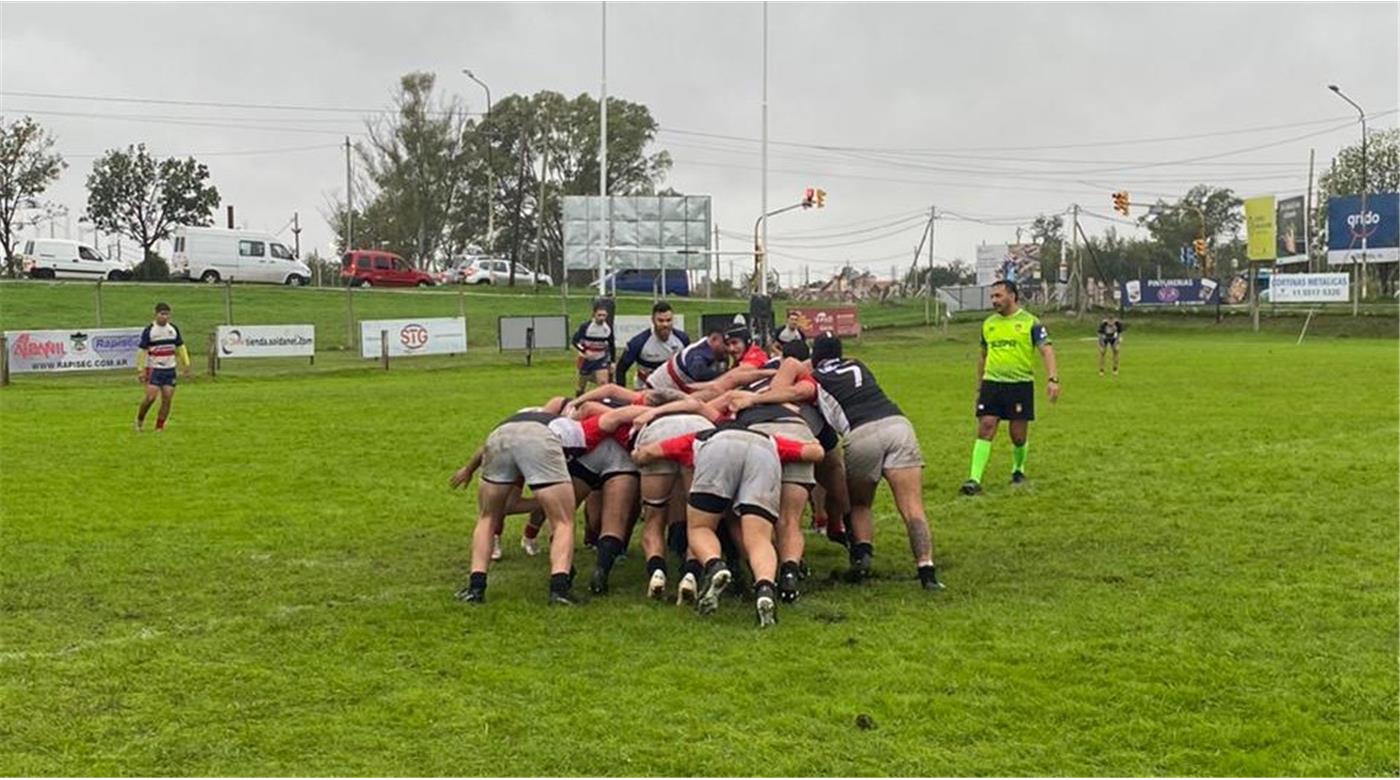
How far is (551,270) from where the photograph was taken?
92.2 meters

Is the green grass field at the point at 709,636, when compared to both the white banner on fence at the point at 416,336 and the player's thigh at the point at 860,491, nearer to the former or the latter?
the player's thigh at the point at 860,491

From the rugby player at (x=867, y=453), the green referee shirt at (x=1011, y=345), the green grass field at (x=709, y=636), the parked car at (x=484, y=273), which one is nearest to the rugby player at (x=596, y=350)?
the green grass field at (x=709, y=636)

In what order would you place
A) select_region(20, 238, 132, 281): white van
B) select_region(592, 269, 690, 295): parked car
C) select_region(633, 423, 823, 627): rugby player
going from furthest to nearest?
select_region(592, 269, 690, 295): parked car
select_region(20, 238, 132, 281): white van
select_region(633, 423, 823, 627): rugby player

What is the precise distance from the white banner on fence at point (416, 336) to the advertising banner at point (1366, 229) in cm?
4505

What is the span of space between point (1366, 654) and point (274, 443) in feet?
45.4

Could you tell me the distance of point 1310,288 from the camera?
191ft

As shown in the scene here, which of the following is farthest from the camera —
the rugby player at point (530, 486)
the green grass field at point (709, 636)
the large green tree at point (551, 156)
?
the large green tree at point (551, 156)

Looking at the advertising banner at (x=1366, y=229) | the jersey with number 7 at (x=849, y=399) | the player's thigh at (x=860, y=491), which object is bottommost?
the player's thigh at (x=860, y=491)

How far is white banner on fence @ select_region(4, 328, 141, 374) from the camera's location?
103 ft

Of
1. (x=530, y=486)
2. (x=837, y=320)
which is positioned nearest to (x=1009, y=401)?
(x=530, y=486)

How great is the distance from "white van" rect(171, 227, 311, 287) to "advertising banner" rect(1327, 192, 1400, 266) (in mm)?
50137

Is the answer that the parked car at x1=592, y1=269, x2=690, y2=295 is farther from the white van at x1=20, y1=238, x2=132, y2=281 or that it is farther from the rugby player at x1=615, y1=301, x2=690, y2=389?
the rugby player at x1=615, y1=301, x2=690, y2=389

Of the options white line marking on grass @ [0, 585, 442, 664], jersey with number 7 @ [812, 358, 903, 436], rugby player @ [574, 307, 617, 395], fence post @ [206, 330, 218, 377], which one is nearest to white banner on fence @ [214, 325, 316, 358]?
fence post @ [206, 330, 218, 377]

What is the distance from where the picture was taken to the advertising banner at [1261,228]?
6059cm
